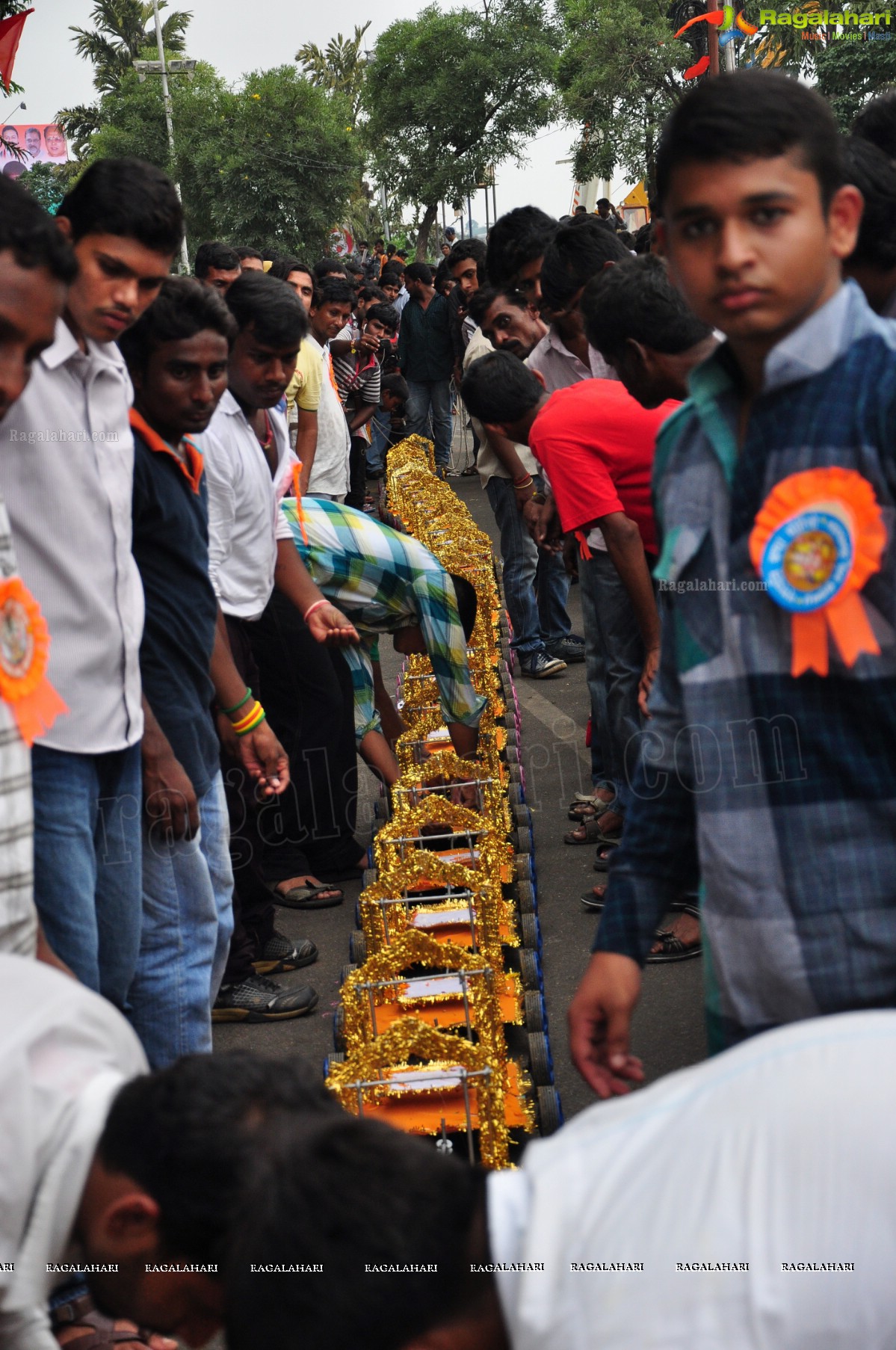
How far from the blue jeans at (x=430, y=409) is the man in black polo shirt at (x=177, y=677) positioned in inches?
323

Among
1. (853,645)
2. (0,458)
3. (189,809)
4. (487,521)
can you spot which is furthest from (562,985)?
(487,521)

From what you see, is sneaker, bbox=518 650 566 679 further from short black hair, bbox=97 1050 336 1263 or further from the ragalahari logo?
→ the ragalahari logo

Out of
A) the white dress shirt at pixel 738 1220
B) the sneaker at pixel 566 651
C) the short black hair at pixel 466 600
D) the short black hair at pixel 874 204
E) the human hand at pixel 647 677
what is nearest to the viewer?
the white dress shirt at pixel 738 1220

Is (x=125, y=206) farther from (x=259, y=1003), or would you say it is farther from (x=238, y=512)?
(x=259, y=1003)

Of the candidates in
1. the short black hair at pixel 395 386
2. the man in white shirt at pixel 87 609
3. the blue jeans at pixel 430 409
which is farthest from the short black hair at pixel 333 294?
the man in white shirt at pixel 87 609

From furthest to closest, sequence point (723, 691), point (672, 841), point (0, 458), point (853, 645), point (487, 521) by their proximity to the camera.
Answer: point (487, 521) → point (0, 458) → point (672, 841) → point (723, 691) → point (853, 645)

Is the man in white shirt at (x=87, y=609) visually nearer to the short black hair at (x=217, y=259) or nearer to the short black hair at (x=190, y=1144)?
the short black hair at (x=190, y=1144)

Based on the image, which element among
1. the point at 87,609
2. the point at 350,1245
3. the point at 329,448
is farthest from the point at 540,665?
the point at 350,1245

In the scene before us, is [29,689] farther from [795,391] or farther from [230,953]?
[230,953]

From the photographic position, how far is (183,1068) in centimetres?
140

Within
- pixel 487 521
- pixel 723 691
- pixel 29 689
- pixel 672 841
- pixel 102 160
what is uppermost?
pixel 487 521

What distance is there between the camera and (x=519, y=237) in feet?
17.7

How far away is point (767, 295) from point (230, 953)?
2807 millimetres

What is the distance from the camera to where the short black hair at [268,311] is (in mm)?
3598
